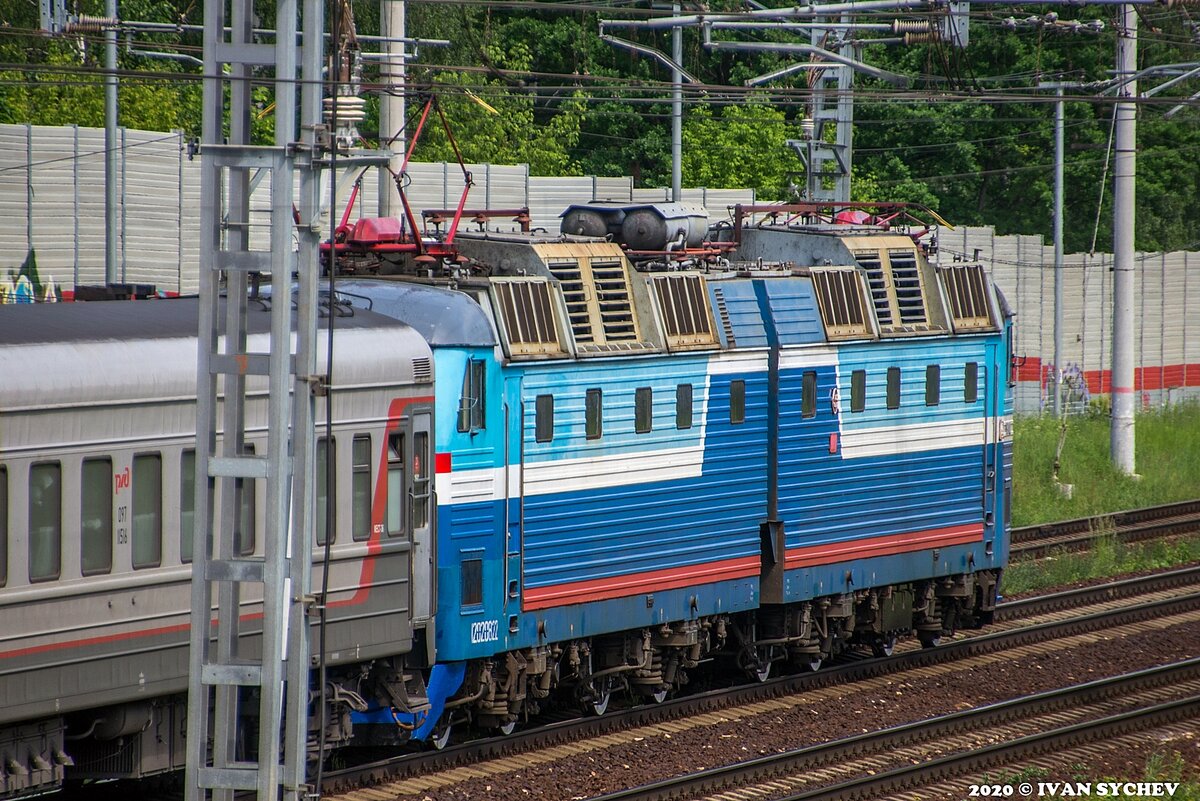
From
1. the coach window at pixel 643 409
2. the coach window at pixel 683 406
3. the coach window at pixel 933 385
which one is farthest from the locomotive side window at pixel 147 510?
the coach window at pixel 933 385

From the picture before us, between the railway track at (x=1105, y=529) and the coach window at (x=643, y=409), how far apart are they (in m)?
11.3

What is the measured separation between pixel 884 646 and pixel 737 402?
444 cm

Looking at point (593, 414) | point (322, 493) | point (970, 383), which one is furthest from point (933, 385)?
point (322, 493)

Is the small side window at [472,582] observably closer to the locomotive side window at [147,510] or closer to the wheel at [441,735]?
the wheel at [441,735]

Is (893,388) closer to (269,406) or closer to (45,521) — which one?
(45,521)

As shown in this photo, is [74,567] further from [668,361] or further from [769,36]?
[769,36]

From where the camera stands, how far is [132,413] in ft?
39.2

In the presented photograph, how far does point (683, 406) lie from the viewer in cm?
1689

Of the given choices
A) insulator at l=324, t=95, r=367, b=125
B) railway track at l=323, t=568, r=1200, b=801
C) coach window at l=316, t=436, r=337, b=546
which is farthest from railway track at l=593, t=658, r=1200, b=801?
insulator at l=324, t=95, r=367, b=125

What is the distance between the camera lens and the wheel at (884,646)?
20.5 meters

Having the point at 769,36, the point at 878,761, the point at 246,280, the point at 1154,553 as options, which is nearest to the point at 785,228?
the point at 878,761

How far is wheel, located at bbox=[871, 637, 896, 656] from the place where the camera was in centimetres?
2053

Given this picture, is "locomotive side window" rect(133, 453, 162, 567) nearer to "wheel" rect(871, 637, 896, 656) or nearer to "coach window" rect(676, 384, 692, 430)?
"coach window" rect(676, 384, 692, 430)

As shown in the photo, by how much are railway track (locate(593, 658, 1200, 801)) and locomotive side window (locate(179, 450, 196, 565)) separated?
351cm
